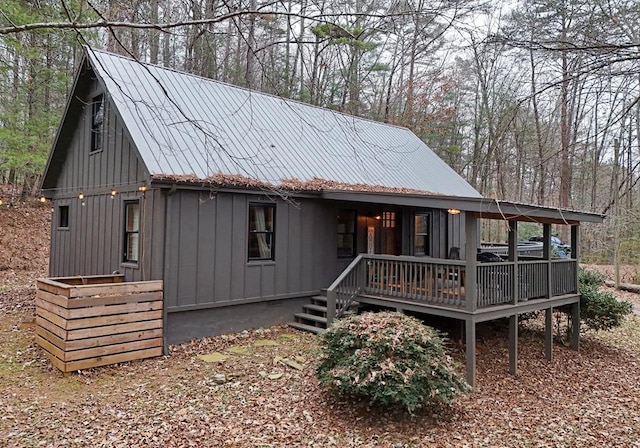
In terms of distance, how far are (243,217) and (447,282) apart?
429cm

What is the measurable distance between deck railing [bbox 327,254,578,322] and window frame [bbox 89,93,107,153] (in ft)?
21.1

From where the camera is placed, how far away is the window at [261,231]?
383 inches

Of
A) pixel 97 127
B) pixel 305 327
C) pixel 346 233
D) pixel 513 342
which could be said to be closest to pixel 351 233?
pixel 346 233

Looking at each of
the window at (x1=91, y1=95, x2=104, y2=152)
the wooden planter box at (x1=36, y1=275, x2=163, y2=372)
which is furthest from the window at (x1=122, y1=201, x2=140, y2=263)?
the window at (x1=91, y1=95, x2=104, y2=152)

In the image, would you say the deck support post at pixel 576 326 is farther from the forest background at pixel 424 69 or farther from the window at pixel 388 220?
the window at pixel 388 220

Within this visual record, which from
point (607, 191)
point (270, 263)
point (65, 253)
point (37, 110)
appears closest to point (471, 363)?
point (270, 263)

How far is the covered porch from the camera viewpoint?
767 centimetres

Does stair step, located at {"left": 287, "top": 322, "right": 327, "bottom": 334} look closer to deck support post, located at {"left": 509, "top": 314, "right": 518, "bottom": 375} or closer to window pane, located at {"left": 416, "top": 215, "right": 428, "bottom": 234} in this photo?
deck support post, located at {"left": 509, "top": 314, "right": 518, "bottom": 375}

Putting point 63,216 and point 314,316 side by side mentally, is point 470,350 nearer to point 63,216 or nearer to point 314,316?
point 314,316

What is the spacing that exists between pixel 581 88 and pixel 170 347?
736cm

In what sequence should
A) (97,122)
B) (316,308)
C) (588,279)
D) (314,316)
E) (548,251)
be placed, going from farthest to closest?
(588,279) → (97,122) → (316,308) → (314,316) → (548,251)

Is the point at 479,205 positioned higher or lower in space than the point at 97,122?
lower

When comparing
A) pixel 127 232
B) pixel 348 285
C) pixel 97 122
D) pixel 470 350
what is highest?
pixel 97 122

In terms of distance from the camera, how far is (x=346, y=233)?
1174cm
